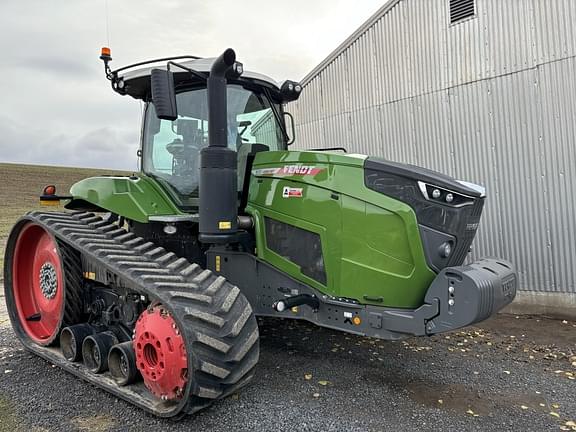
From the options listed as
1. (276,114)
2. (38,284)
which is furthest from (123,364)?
(276,114)

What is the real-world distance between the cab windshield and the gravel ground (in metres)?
1.77

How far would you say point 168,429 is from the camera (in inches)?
128

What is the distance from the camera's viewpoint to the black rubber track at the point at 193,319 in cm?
310

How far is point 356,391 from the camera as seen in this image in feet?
12.8

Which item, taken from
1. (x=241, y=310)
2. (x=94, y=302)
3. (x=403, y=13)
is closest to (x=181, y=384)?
(x=241, y=310)

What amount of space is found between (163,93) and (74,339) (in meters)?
2.35

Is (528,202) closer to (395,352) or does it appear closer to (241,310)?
(395,352)

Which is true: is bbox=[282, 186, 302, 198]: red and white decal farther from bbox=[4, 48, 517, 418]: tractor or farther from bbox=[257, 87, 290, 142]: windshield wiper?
bbox=[257, 87, 290, 142]: windshield wiper

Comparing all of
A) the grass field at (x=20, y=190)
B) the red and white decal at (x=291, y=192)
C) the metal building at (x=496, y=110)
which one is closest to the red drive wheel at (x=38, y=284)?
the red and white decal at (x=291, y=192)

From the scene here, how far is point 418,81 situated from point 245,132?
454 cm

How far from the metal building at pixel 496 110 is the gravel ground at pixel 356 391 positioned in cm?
160

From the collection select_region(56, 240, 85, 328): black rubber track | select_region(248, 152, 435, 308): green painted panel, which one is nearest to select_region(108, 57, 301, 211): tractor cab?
select_region(248, 152, 435, 308): green painted panel

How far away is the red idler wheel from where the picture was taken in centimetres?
320

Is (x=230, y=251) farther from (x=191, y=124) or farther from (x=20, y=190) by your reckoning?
(x=20, y=190)
